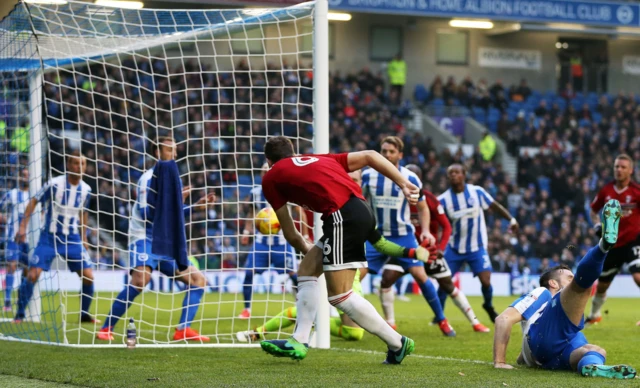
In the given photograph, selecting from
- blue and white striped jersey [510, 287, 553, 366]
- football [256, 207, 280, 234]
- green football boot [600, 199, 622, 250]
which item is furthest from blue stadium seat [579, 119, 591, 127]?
green football boot [600, 199, 622, 250]

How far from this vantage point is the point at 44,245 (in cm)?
1020

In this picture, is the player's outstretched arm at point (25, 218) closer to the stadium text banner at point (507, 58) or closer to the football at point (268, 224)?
the football at point (268, 224)

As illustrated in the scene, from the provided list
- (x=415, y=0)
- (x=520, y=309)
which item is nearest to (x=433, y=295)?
(x=520, y=309)

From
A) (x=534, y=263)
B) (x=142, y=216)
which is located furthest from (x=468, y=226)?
(x=534, y=263)

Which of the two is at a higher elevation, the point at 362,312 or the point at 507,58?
the point at 507,58

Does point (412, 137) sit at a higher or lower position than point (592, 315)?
higher

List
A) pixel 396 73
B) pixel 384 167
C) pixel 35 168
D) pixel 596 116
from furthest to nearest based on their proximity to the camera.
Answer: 1. pixel 596 116
2. pixel 396 73
3. pixel 35 168
4. pixel 384 167

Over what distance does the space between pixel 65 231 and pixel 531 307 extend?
6.12m

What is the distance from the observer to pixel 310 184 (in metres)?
6.77

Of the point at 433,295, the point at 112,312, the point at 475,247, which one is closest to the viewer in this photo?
the point at 112,312

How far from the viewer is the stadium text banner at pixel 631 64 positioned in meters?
36.8

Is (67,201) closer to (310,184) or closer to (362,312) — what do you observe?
(310,184)

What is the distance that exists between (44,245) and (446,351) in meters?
4.47

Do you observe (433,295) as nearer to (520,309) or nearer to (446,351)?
(446,351)
